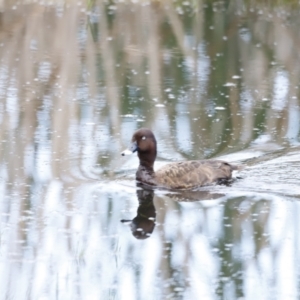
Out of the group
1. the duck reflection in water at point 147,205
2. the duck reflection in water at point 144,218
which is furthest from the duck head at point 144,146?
the duck reflection in water at point 144,218

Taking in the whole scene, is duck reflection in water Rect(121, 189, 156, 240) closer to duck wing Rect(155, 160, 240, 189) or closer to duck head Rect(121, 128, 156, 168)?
duck wing Rect(155, 160, 240, 189)

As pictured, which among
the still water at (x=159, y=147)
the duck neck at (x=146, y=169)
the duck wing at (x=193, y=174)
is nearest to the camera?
the still water at (x=159, y=147)

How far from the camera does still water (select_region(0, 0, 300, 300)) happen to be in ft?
18.7

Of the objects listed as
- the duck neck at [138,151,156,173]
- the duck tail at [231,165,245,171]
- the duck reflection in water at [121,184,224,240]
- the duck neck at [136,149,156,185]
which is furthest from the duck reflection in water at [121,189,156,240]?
the duck tail at [231,165,245,171]

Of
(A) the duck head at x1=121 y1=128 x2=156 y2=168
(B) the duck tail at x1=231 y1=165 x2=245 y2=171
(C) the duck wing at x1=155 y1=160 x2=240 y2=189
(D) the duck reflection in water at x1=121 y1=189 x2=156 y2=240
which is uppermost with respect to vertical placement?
(A) the duck head at x1=121 y1=128 x2=156 y2=168

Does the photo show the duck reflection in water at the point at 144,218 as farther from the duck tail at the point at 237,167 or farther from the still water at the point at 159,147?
the duck tail at the point at 237,167

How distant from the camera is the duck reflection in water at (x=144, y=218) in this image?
21.3ft

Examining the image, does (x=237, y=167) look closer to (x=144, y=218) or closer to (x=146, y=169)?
(x=146, y=169)

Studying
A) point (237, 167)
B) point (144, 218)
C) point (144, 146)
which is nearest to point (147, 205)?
point (144, 218)

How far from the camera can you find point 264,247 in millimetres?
6145

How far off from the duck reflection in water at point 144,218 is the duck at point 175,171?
22 cm

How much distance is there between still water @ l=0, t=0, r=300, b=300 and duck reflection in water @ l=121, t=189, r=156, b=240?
0.05ft

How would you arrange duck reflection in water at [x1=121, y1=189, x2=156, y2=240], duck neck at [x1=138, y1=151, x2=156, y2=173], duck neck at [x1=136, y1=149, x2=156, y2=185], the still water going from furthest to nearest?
duck neck at [x1=138, y1=151, x2=156, y2=173] < duck neck at [x1=136, y1=149, x2=156, y2=185] < duck reflection in water at [x1=121, y1=189, x2=156, y2=240] < the still water

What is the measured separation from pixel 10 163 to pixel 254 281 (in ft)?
11.0
